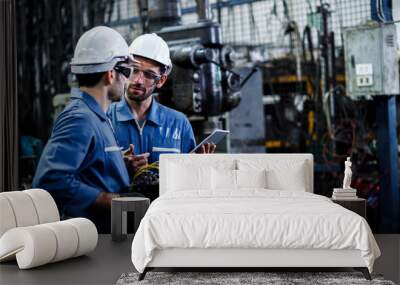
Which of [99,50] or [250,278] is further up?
[99,50]

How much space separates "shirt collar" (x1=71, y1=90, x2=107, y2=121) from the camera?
261 inches

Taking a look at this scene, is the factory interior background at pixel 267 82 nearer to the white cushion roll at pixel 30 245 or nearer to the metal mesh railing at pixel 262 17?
the metal mesh railing at pixel 262 17

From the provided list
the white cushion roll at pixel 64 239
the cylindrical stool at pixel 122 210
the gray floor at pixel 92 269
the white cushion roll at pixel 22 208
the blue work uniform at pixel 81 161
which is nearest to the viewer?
the gray floor at pixel 92 269

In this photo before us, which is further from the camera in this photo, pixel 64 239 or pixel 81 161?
pixel 81 161

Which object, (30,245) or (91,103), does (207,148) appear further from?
(30,245)

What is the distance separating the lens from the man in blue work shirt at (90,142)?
6.50 meters

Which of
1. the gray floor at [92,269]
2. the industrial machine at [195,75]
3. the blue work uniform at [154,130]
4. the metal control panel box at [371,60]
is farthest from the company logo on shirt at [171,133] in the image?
the metal control panel box at [371,60]

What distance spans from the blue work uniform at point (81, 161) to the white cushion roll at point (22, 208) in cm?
125

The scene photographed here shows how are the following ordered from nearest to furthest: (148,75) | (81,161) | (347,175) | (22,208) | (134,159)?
1. (22,208)
2. (347,175)
3. (81,161)
4. (134,159)
5. (148,75)

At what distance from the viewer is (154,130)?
6.68 m

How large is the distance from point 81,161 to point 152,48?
134 cm

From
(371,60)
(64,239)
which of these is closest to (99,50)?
(64,239)

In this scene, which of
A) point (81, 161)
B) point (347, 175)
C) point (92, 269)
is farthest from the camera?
point (81, 161)

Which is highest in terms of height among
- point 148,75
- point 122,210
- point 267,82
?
point 148,75
